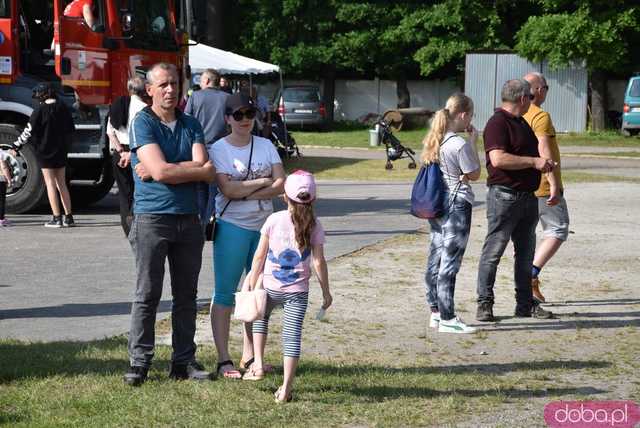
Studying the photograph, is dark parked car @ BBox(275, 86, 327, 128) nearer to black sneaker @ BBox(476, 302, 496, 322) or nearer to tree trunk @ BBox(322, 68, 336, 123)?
tree trunk @ BBox(322, 68, 336, 123)

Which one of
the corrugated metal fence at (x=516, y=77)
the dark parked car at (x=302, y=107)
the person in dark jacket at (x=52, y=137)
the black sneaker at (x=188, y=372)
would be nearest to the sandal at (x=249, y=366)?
the black sneaker at (x=188, y=372)

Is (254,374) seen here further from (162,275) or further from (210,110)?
(210,110)

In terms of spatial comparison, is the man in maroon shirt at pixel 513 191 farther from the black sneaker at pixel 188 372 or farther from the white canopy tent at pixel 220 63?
the white canopy tent at pixel 220 63

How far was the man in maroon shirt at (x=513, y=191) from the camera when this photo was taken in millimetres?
8711

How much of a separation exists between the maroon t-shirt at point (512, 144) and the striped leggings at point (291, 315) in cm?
275

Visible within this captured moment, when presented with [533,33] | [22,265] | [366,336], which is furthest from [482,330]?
[533,33]

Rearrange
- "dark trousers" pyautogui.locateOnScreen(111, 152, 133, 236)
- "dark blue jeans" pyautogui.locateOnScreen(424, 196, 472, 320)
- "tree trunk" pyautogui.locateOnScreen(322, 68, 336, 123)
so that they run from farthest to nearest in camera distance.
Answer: "tree trunk" pyautogui.locateOnScreen(322, 68, 336, 123) → "dark trousers" pyautogui.locateOnScreen(111, 152, 133, 236) → "dark blue jeans" pyautogui.locateOnScreen(424, 196, 472, 320)

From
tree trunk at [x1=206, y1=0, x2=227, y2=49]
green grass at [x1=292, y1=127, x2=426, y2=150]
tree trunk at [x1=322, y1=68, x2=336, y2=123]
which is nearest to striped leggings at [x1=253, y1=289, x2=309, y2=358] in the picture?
green grass at [x1=292, y1=127, x2=426, y2=150]

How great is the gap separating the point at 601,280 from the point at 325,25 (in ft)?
124

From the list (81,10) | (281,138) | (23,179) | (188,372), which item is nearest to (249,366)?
(188,372)

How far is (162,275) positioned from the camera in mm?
6832

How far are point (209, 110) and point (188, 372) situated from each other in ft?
14.7

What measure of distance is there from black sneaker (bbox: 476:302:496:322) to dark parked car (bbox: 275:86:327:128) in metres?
33.4

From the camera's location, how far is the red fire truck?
15.0 meters
